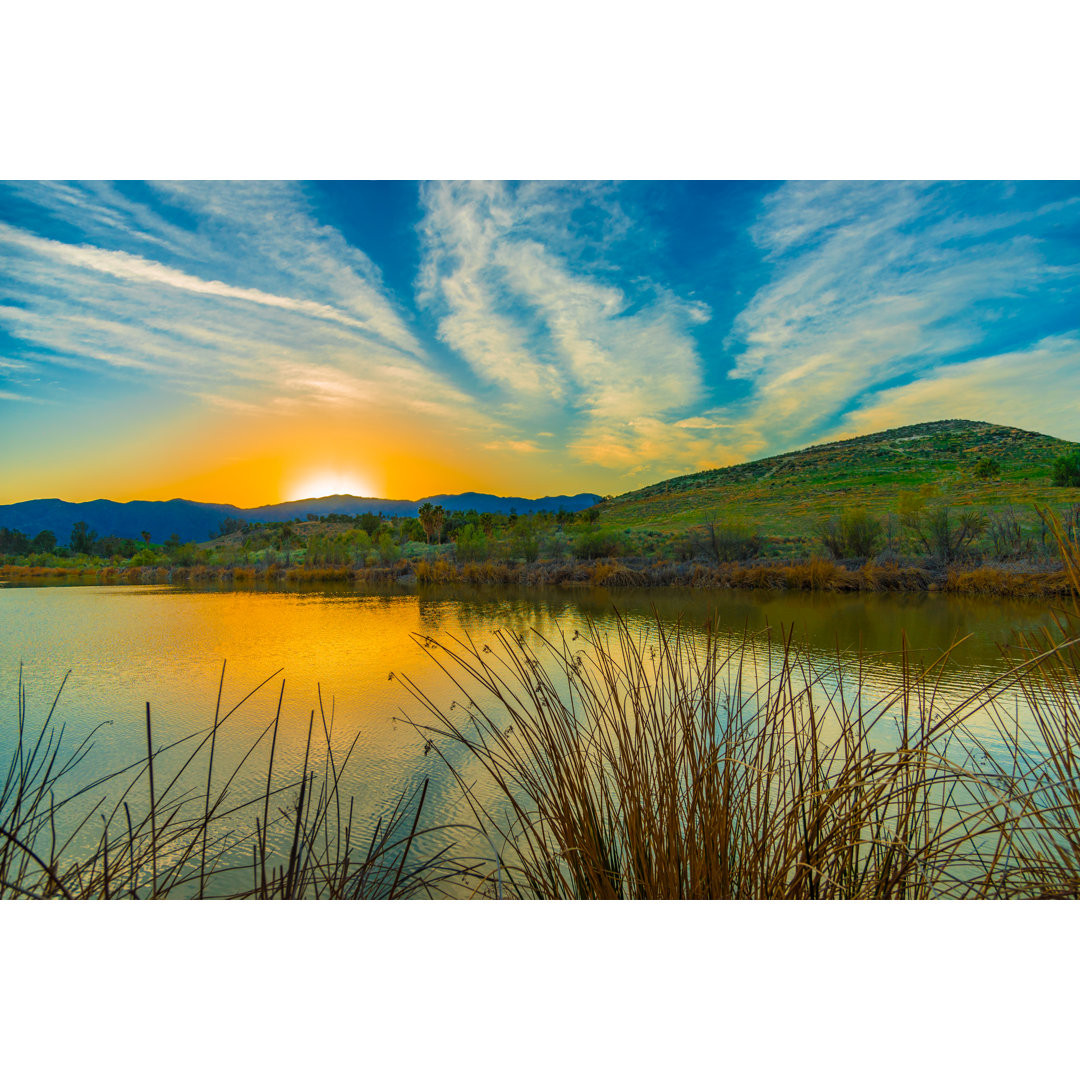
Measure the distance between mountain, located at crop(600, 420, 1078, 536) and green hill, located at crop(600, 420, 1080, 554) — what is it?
0.10 ft

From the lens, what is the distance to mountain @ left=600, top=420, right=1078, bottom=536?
14.9 metres

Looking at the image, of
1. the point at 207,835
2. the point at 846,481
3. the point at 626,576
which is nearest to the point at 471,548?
the point at 626,576

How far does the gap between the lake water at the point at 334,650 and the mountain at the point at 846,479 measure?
18.7 feet

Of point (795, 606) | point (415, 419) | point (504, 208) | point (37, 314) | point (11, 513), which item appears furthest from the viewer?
point (795, 606)

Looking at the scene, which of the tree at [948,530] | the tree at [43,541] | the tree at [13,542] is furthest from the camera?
the tree at [948,530]

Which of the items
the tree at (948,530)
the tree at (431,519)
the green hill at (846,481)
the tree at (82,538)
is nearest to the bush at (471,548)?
the green hill at (846,481)

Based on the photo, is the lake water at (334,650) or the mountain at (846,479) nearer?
the lake water at (334,650)

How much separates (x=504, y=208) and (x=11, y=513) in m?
6.54

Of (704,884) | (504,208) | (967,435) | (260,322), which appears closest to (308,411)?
(260,322)

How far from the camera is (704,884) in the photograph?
1.63m

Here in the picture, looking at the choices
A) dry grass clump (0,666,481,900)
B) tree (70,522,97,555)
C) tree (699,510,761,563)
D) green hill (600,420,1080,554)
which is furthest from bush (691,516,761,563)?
tree (70,522,97,555)

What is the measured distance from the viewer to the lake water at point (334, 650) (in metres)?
3.79

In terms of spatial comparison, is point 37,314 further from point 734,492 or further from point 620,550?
point 734,492

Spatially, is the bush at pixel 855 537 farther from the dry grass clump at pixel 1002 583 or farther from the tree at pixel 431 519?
the tree at pixel 431 519
